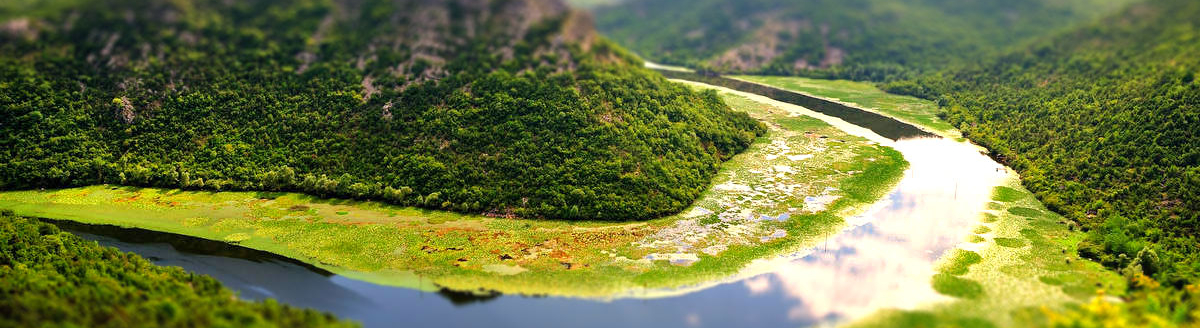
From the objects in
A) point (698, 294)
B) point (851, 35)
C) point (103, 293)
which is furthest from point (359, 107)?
point (851, 35)

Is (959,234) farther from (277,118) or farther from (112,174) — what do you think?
(112,174)

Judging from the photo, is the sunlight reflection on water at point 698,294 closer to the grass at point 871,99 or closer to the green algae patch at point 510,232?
the green algae patch at point 510,232

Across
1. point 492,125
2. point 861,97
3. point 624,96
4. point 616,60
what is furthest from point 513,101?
point 861,97

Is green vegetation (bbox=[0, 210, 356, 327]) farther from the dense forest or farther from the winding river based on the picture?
the dense forest

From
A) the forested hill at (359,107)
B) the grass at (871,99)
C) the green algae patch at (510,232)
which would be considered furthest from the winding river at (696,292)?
the grass at (871,99)

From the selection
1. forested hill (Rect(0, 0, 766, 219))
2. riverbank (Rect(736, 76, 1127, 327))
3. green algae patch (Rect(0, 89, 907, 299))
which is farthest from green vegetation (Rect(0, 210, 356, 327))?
riverbank (Rect(736, 76, 1127, 327))
